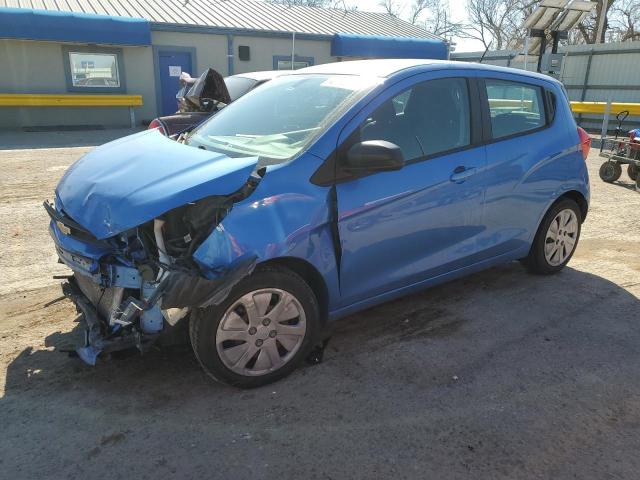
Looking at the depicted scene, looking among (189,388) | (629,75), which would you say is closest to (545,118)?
(189,388)

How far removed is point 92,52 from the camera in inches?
648

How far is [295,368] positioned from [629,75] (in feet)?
65.4

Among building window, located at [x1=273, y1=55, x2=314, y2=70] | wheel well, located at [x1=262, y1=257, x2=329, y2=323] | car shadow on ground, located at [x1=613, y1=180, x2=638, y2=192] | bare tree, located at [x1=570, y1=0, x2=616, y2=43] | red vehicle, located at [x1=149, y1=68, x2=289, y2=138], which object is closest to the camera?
wheel well, located at [x1=262, y1=257, x2=329, y2=323]

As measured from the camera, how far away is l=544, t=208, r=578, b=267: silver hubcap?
4625mm

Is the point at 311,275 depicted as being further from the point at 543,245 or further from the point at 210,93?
the point at 210,93

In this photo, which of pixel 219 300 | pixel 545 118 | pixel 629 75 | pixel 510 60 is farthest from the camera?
pixel 510 60

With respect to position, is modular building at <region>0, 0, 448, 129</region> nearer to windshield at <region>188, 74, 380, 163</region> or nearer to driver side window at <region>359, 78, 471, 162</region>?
windshield at <region>188, 74, 380, 163</region>

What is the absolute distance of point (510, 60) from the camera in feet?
71.7

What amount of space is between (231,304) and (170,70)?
55.0ft

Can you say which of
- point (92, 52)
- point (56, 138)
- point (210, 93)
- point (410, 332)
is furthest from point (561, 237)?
point (92, 52)

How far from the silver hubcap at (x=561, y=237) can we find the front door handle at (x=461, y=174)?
4.19 ft

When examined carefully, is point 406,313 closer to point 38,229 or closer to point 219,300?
point 219,300

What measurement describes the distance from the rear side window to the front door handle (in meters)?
0.45

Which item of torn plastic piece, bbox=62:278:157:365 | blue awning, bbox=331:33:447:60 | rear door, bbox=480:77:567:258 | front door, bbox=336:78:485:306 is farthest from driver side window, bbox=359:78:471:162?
blue awning, bbox=331:33:447:60
